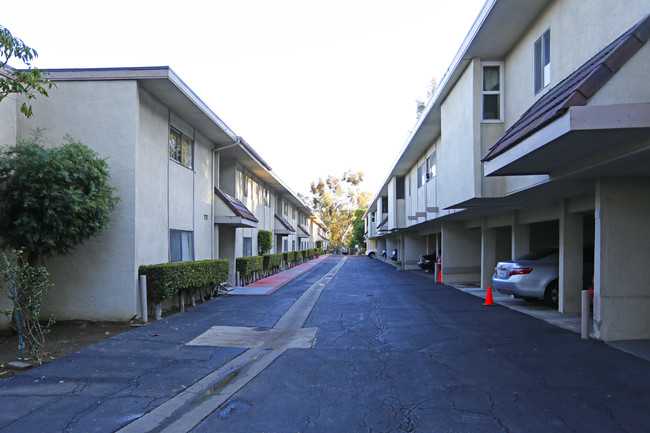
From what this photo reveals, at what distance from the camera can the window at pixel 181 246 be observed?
39.5 ft

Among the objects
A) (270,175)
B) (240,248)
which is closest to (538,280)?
(240,248)

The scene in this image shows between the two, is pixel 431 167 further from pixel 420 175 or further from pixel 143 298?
pixel 143 298

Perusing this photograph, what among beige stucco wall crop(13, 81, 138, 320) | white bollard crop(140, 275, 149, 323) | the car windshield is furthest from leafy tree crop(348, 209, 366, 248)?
beige stucco wall crop(13, 81, 138, 320)

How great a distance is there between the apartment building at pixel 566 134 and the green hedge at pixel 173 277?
7.44 metres

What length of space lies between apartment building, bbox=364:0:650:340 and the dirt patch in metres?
7.97

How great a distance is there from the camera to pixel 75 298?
31.9 feet

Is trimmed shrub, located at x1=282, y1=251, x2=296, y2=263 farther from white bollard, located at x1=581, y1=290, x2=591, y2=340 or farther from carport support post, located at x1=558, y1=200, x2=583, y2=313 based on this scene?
white bollard, located at x1=581, y1=290, x2=591, y2=340

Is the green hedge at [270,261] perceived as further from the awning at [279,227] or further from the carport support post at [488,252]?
the carport support post at [488,252]

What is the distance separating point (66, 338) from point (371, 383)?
6.05 metres

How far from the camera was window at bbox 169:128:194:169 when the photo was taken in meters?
Answer: 12.4

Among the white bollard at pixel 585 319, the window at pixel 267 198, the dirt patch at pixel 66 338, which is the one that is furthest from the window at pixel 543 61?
the window at pixel 267 198

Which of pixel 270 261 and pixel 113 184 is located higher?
pixel 113 184

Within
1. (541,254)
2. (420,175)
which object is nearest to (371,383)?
(541,254)

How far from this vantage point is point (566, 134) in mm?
5258
